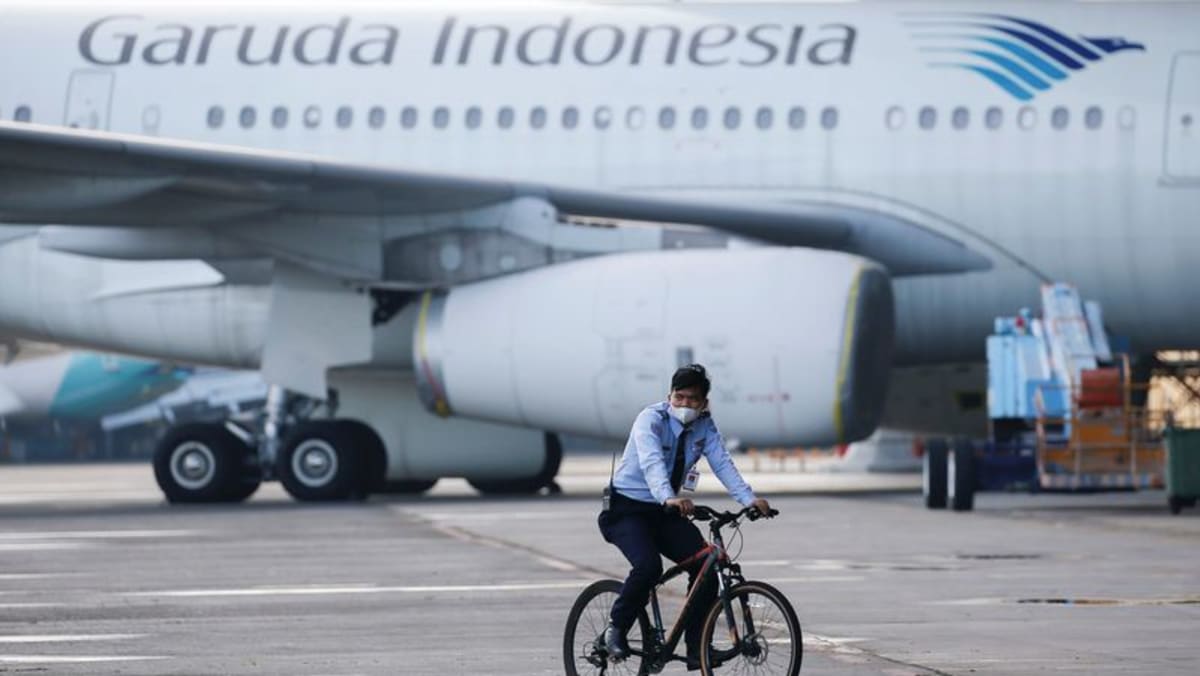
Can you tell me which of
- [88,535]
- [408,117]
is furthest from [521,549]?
[408,117]

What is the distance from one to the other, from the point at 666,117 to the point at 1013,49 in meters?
3.37

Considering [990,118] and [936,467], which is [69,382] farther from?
[936,467]

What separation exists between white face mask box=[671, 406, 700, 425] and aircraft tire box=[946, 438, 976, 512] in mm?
12399

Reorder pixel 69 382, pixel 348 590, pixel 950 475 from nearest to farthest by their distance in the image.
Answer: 1. pixel 348 590
2. pixel 950 475
3. pixel 69 382

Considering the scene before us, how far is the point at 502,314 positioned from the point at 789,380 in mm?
2787

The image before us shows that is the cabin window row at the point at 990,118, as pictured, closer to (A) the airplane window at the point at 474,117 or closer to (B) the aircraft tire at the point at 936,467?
(B) the aircraft tire at the point at 936,467

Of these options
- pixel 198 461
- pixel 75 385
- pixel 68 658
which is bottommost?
pixel 68 658

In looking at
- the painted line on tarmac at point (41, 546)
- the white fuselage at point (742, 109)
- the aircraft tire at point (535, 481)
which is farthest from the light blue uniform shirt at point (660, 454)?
the aircraft tire at point (535, 481)

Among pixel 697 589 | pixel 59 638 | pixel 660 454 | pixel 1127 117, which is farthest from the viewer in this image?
pixel 1127 117

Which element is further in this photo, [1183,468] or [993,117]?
[993,117]

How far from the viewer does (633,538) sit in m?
9.01

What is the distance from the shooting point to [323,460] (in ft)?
76.2

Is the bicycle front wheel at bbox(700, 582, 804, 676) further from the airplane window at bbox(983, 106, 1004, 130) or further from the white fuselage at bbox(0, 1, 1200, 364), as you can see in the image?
the airplane window at bbox(983, 106, 1004, 130)

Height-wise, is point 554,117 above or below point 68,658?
above
